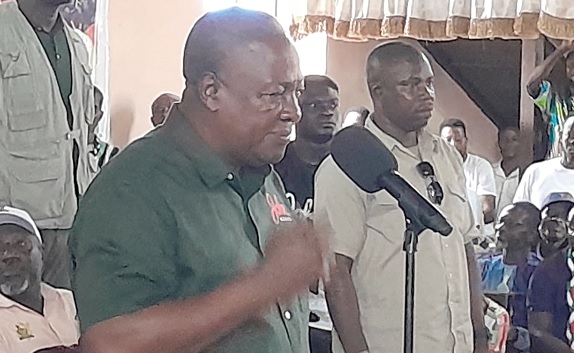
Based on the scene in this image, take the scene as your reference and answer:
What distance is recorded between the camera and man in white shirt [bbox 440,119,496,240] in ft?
15.7

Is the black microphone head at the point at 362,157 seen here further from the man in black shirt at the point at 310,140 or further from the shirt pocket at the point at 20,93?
the man in black shirt at the point at 310,140

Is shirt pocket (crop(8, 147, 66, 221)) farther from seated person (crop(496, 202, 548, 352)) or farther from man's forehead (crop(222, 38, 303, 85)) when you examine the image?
seated person (crop(496, 202, 548, 352))

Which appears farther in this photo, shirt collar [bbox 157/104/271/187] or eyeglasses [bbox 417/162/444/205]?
eyeglasses [bbox 417/162/444/205]

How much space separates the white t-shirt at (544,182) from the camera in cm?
407

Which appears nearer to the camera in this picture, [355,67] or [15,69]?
[15,69]

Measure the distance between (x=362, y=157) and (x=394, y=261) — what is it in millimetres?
362

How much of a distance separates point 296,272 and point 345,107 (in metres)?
4.52

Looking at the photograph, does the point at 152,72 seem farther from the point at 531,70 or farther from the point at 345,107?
the point at 531,70

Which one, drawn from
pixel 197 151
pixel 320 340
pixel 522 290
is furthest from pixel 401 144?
pixel 522 290

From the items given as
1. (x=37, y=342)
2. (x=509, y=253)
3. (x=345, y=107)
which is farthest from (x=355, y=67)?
(x=37, y=342)

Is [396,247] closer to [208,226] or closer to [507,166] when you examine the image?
[208,226]

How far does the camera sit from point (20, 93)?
253cm

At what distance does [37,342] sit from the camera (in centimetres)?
263

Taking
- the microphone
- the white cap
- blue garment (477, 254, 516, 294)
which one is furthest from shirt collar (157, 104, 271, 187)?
blue garment (477, 254, 516, 294)
